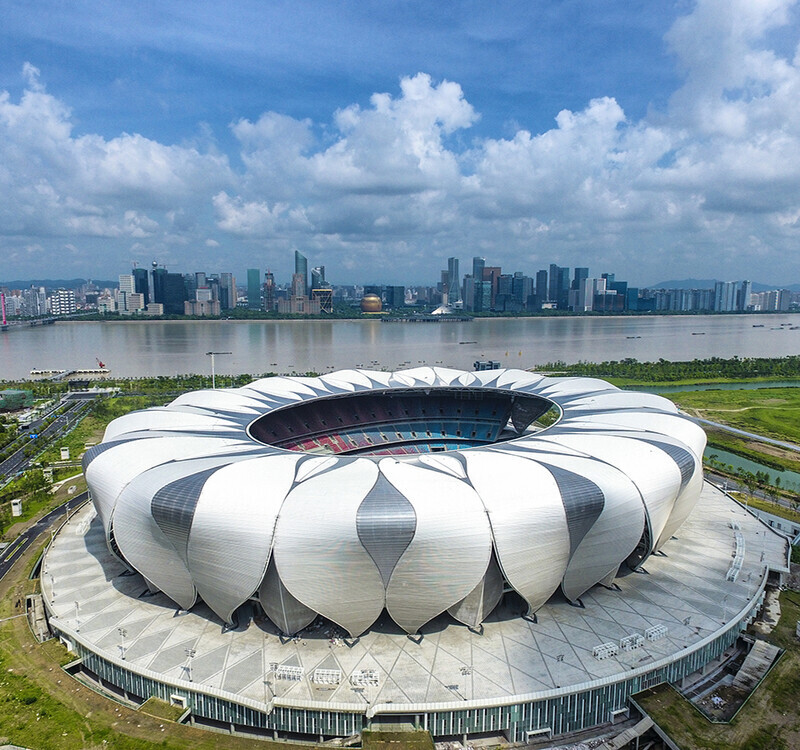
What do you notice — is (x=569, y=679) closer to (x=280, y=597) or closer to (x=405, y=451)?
(x=280, y=597)

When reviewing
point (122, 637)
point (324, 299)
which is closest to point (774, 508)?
point (122, 637)

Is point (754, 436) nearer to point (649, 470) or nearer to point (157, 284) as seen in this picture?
point (649, 470)

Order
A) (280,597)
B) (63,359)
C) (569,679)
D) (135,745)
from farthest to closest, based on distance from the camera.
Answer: (63,359) → (280,597) → (569,679) → (135,745)

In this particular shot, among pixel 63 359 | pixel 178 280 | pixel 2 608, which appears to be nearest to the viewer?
pixel 2 608

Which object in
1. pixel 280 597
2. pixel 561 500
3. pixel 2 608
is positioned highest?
pixel 561 500

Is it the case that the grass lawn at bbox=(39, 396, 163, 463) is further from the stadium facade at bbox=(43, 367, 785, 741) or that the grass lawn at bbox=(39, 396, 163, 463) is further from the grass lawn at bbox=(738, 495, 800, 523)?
the grass lawn at bbox=(738, 495, 800, 523)

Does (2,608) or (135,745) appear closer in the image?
(135,745)

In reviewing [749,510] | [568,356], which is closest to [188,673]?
[749,510]

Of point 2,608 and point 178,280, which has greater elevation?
point 178,280
